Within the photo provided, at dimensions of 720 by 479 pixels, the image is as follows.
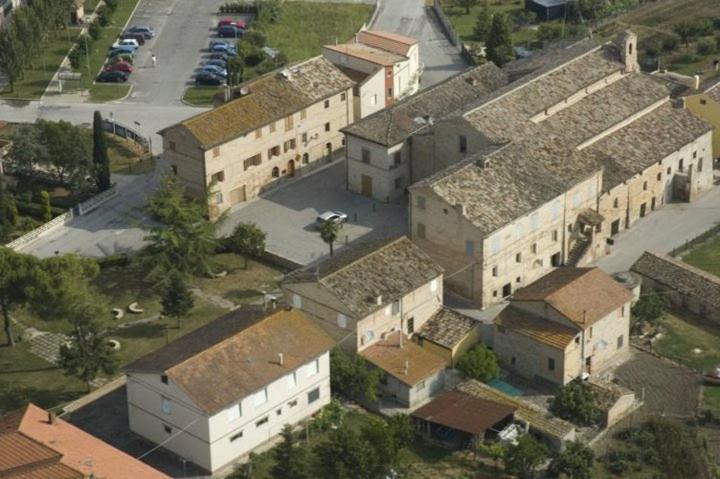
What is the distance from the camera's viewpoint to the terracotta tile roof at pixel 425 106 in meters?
112

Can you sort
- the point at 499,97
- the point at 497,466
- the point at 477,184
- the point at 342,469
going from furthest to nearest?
1. the point at 499,97
2. the point at 477,184
3. the point at 497,466
4. the point at 342,469

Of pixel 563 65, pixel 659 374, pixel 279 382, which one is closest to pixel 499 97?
pixel 563 65

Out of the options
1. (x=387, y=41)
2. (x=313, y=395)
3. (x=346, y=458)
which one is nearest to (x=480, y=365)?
(x=313, y=395)

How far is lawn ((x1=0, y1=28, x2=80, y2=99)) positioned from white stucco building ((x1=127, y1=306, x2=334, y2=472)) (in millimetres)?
57666

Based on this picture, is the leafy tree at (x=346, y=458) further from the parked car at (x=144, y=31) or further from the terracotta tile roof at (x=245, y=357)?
the parked car at (x=144, y=31)

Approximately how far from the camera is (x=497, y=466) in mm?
82688

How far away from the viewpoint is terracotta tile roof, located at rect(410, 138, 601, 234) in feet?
320

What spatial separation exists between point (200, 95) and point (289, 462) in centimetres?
6475

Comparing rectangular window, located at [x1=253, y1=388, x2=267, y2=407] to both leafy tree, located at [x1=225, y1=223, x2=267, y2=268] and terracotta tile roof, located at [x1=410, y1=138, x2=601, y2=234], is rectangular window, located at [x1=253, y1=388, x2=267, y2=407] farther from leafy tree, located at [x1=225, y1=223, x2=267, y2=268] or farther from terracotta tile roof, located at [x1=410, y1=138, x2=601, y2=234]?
leafy tree, located at [x1=225, y1=223, x2=267, y2=268]

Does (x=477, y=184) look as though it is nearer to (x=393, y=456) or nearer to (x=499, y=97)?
(x=499, y=97)

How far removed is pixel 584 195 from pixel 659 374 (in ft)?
55.2

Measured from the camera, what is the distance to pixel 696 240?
108 meters

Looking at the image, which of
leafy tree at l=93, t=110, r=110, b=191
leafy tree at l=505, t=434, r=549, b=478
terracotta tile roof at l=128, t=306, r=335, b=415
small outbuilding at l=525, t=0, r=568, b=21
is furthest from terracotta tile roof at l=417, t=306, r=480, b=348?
small outbuilding at l=525, t=0, r=568, b=21

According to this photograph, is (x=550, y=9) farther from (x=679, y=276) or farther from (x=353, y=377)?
(x=353, y=377)
